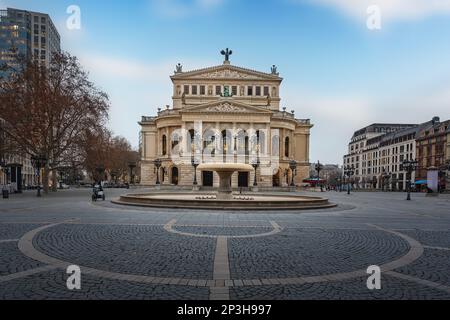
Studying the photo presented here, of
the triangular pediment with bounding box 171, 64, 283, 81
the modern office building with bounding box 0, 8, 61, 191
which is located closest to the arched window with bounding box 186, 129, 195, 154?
the triangular pediment with bounding box 171, 64, 283, 81

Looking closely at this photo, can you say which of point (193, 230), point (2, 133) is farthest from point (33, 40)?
point (193, 230)

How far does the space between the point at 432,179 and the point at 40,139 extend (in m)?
54.2

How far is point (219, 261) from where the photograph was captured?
612 cm

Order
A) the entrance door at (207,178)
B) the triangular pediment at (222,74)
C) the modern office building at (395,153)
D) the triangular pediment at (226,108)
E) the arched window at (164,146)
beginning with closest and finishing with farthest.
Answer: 1. the triangular pediment at (226,108)
2. the entrance door at (207,178)
3. the arched window at (164,146)
4. the triangular pediment at (222,74)
5. the modern office building at (395,153)

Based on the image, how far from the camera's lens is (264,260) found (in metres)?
6.26

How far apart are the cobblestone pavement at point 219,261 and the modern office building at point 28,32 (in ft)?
370

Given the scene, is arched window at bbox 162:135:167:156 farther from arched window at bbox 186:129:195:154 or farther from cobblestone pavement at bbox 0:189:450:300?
cobblestone pavement at bbox 0:189:450:300

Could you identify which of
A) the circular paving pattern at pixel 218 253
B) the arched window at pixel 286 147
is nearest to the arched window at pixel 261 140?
the arched window at pixel 286 147

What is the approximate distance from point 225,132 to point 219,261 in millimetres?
47321

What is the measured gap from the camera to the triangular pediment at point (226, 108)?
168 ft

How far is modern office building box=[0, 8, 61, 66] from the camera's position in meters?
95.8

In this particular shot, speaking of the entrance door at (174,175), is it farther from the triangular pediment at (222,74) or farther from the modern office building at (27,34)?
the modern office building at (27,34)

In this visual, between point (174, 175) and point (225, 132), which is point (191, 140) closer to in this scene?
point (225, 132)
